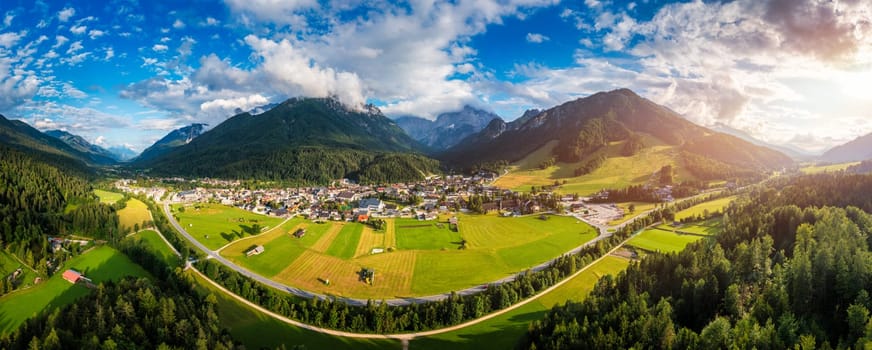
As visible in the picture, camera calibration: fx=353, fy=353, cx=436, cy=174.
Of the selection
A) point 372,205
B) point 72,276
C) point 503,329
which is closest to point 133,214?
point 72,276

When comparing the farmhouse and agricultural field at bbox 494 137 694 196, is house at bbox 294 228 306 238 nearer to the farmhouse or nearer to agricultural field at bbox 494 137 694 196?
the farmhouse

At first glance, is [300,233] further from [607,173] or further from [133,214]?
[607,173]

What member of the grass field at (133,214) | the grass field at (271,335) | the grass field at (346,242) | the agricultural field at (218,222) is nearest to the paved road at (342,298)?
the agricultural field at (218,222)

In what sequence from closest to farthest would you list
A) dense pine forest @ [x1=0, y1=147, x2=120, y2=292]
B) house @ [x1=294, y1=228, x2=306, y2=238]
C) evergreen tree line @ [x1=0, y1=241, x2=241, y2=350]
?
evergreen tree line @ [x1=0, y1=241, x2=241, y2=350], dense pine forest @ [x1=0, y1=147, x2=120, y2=292], house @ [x1=294, y1=228, x2=306, y2=238]

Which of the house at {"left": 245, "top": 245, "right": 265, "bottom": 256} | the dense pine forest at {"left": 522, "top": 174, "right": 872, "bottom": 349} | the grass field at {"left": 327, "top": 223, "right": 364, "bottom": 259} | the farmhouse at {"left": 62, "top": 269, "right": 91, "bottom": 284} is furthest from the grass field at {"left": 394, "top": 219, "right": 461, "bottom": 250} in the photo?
the farmhouse at {"left": 62, "top": 269, "right": 91, "bottom": 284}

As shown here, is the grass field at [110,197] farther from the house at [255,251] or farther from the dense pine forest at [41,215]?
the house at [255,251]

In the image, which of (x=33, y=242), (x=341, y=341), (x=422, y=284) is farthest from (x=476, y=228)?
(x=33, y=242)
